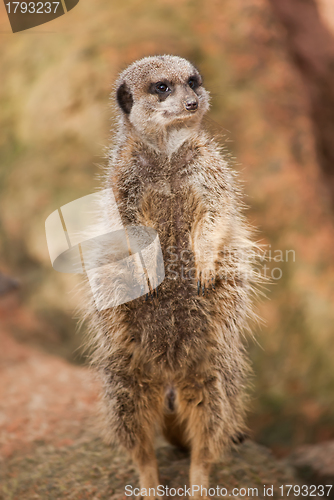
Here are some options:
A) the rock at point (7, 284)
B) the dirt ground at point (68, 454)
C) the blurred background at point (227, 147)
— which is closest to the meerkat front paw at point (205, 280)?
the dirt ground at point (68, 454)

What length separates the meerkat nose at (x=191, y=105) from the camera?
1.67m

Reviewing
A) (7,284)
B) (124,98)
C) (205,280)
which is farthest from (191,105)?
(7,284)

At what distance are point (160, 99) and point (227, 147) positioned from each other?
54.3 inches

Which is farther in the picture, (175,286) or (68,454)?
(68,454)

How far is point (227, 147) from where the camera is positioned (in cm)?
306

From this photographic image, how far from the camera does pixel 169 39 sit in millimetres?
3504

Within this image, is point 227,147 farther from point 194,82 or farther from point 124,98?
Result: point 124,98

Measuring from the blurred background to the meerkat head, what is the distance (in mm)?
1201

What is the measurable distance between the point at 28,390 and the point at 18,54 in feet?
8.64

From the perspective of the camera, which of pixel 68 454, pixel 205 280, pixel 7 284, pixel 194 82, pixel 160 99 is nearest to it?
pixel 205 280

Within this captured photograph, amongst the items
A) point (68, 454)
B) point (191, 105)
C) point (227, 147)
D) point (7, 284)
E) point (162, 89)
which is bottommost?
point (68, 454)

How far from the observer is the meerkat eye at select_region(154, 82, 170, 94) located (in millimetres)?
1771

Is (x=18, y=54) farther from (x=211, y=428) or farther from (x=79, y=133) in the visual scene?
(x=211, y=428)

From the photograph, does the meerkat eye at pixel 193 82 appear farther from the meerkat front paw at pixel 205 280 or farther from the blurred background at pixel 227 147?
the blurred background at pixel 227 147
